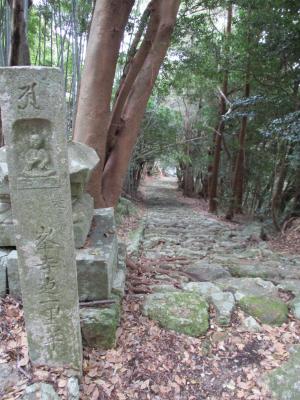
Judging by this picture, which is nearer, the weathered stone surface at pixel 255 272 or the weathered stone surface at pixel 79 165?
the weathered stone surface at pixel 79 165

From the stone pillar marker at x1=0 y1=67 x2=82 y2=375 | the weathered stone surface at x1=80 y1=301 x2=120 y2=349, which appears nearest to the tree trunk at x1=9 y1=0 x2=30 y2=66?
the stone pillar marker at x1=0 y1=67 x2=82 y2=375

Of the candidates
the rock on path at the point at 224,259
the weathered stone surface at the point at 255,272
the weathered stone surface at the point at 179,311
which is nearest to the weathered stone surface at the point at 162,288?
the weathered stone surface at the point at 179,311

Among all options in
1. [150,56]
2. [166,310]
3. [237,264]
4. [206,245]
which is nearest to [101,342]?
[166,310]

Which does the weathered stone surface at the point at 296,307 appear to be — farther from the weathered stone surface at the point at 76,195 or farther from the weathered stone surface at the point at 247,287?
the weathered stone surface at the point at 76,195

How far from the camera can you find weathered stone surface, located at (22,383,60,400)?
2061 millimetres

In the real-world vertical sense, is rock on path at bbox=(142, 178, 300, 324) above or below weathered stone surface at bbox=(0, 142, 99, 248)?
below

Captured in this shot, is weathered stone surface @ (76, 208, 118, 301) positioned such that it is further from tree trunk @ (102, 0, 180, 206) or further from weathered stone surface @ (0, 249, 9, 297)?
tree trunk @ (102, 0, 180, 206)

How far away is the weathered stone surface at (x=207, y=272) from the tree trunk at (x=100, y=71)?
182 cm

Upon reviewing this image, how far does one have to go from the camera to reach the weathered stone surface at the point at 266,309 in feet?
10.5

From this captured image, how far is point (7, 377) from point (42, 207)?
1.23 meters

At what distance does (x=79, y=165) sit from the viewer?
2.56 m

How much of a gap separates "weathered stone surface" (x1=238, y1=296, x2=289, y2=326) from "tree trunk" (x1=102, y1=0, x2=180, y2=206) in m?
2.00

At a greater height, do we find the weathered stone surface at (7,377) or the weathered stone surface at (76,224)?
the weathered stone surface at (76,224)

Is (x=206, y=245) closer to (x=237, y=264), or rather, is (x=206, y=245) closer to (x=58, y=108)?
(x=237, y=264)
